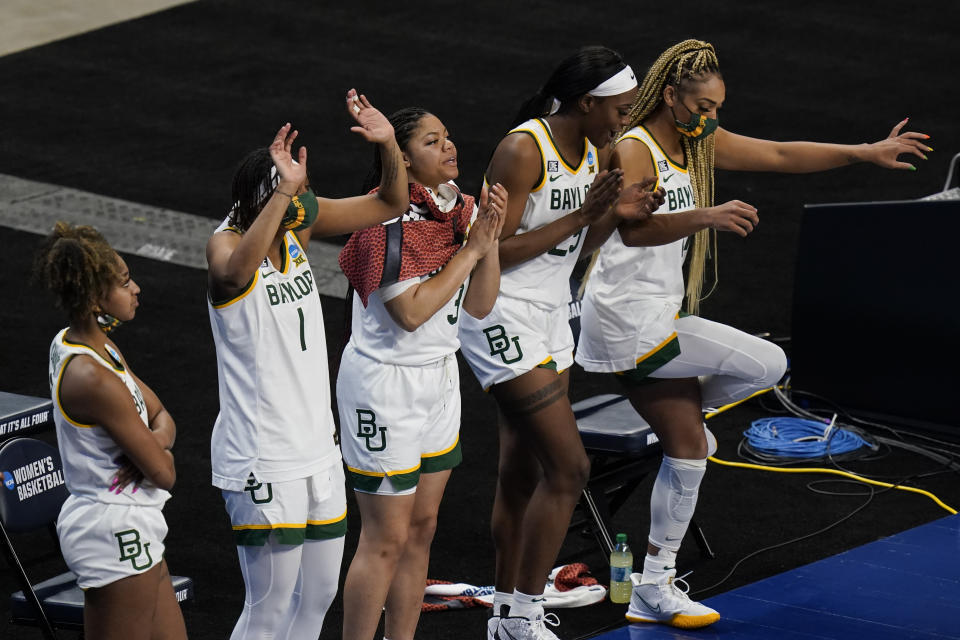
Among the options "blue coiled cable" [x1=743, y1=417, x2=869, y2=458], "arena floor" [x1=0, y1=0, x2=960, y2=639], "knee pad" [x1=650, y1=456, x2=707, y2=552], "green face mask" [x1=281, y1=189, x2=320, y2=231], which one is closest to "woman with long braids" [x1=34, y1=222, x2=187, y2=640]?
"green face mask" [x1=281, y1=189, x2=320, y2=231]

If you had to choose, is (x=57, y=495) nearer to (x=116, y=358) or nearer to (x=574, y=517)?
(x=116, y=358)

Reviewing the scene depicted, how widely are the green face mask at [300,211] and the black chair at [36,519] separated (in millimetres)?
1244

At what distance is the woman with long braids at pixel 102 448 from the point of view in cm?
387

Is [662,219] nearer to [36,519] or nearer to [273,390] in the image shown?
[273,390]

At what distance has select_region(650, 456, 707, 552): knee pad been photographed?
17.6ft

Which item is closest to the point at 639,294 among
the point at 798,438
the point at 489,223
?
the point at 489,223

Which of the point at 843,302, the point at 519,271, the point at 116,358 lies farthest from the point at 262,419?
the point at 843,302

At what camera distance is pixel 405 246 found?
4.48 meters

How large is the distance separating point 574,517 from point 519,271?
179 centimetres

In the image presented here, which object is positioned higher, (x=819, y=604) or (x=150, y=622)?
(x=150, y=622)

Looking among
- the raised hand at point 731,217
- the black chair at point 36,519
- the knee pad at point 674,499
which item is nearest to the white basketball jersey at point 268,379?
the black chair at point 36,519

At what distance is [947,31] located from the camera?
13734 mm

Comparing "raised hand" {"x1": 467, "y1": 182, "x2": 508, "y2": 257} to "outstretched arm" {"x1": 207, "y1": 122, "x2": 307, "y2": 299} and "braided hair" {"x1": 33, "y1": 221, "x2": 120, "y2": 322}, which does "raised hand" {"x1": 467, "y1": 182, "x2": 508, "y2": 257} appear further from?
"braided hair" {"x1": 33, "y1": 221, "x2": 120, "y2": 322}

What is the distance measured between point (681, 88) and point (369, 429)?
5.45 ft
